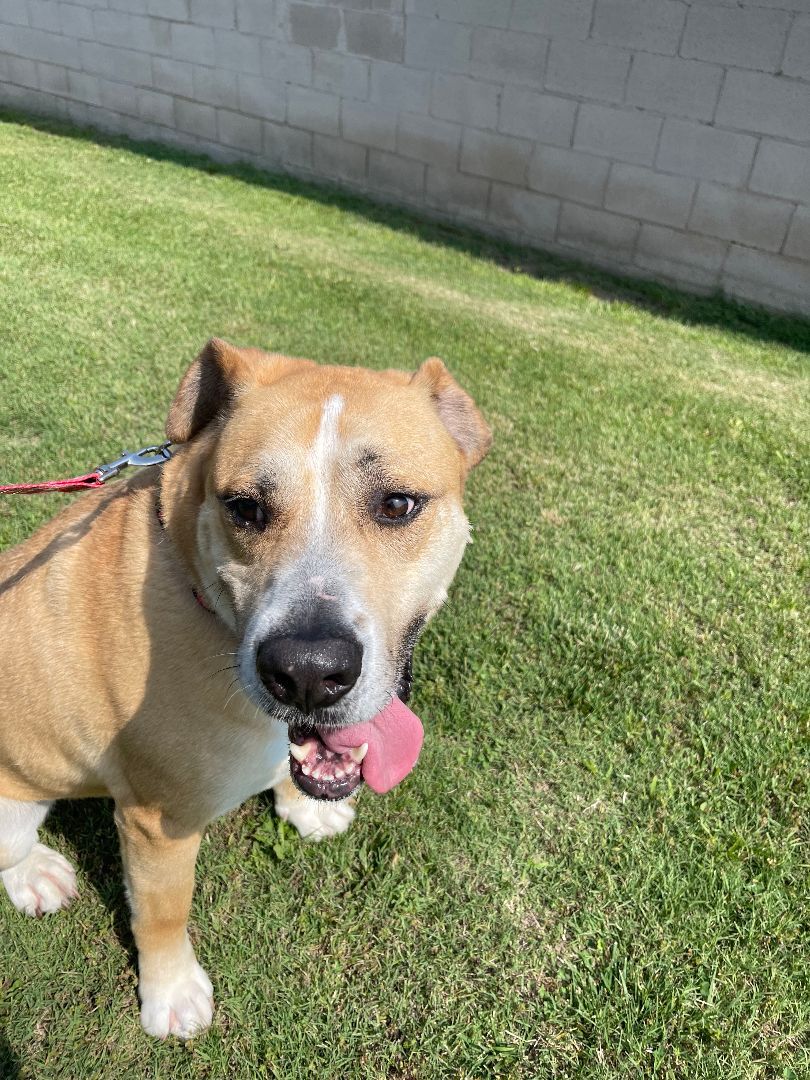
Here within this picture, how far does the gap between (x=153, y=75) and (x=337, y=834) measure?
13.1 m

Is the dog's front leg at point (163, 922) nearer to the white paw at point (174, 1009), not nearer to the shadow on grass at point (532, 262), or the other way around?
the white paw at point (174, 1009)

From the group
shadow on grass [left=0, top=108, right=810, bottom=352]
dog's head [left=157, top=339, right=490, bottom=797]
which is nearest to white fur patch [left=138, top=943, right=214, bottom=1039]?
dog's head [left=157, top=339, right=490, bottom=797]

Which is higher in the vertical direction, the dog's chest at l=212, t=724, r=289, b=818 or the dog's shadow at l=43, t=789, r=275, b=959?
the dog's chest at l=212, t=724, r=289, b=818

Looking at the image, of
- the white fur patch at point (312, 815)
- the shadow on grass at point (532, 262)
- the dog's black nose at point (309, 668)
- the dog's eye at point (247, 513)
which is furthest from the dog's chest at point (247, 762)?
the shadow on grass at point (532, 262)

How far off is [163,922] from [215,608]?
1.05 m

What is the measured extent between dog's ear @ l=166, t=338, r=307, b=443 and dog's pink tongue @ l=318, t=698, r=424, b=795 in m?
1.04

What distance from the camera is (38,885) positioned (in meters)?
2.64

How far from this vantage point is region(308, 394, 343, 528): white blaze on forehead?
2.06 m

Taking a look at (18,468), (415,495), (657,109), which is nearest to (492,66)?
(657,109)

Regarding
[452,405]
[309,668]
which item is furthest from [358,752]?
[452,405]

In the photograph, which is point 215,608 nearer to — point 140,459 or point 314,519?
point 314,519

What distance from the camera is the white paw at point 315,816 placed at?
9.62ft

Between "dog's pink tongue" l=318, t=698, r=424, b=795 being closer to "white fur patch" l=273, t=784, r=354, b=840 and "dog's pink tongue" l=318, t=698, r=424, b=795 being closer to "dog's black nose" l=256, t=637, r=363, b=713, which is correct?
"dog's black nose" l=256, t=637, r=363, b=713

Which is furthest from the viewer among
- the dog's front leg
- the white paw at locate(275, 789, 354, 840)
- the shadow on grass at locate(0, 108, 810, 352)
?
the shadow on grass at locate(0, 108, 810, 352)
